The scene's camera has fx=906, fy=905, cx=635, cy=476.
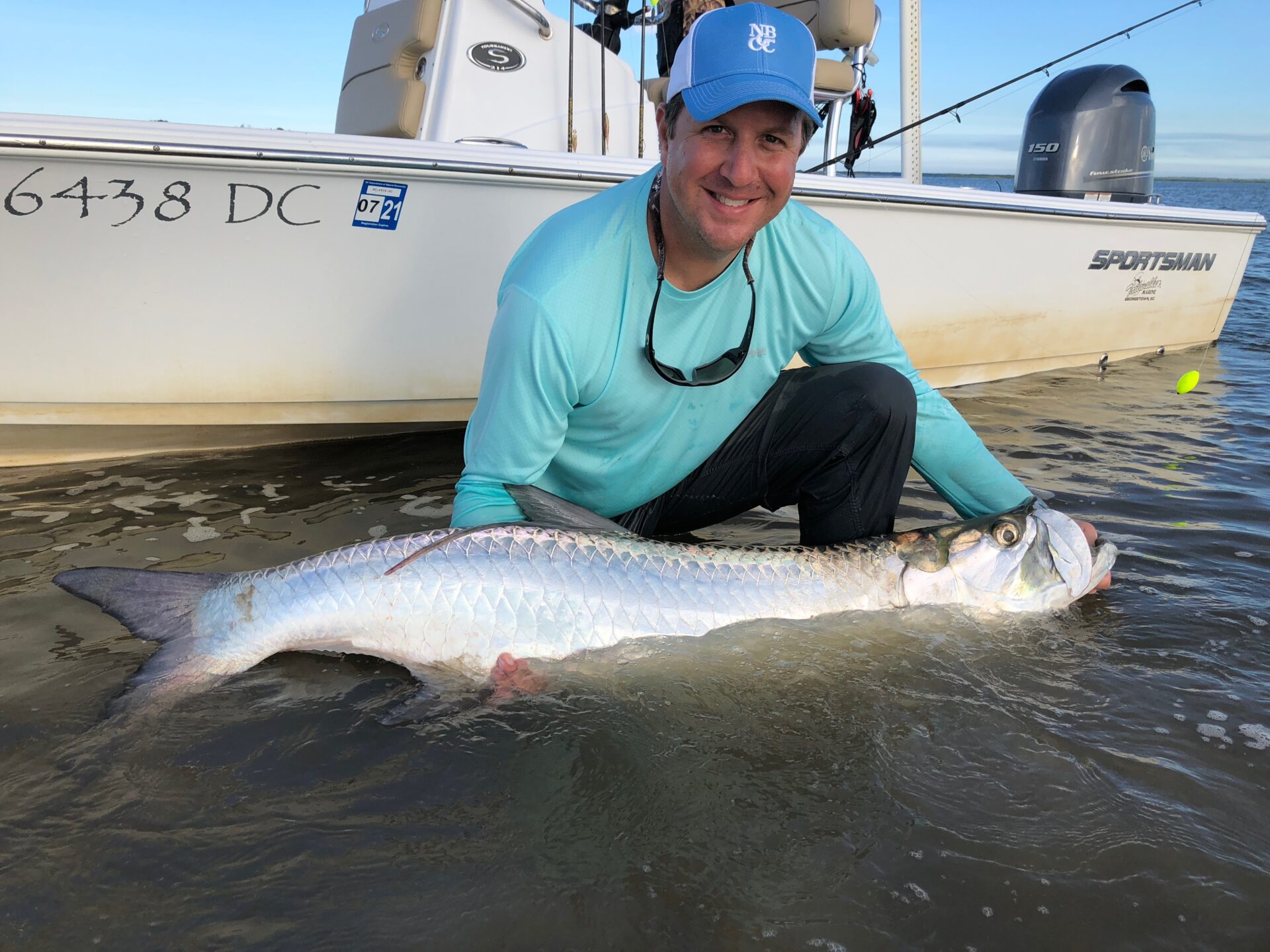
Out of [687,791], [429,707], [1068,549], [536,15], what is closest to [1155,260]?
[536,15]

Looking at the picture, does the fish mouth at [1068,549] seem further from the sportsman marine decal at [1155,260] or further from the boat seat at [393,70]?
the sportsman marine decal at [1155,260]

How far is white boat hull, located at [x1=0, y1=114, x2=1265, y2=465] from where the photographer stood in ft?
11.5

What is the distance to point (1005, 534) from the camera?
2758 mm

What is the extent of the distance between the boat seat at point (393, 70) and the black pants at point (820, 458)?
3072mm

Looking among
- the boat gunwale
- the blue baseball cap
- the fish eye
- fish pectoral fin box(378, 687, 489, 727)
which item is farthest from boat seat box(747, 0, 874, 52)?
fish pectoral fin box(378, 687, 489, 727)

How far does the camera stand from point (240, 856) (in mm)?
1825

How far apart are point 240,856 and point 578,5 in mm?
6091

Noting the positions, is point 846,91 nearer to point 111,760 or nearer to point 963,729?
point 963,729

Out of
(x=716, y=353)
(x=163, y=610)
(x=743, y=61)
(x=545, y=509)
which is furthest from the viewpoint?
(x=716, y=353)

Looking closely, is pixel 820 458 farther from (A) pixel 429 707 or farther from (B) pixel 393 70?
(B) pixel 393 70

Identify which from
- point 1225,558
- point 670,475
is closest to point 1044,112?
point 1225,558

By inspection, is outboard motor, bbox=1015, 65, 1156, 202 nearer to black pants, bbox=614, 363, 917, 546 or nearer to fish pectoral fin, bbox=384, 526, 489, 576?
black pants, bbox=614, 363, 917, 546

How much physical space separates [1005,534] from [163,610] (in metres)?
2.41

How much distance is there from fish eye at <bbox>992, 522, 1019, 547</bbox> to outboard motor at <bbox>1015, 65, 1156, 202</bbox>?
5.10 metres
